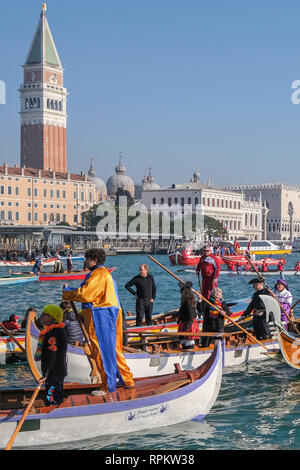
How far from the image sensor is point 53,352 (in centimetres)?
758

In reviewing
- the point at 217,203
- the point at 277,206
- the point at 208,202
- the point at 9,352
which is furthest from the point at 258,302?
the point at 277,206

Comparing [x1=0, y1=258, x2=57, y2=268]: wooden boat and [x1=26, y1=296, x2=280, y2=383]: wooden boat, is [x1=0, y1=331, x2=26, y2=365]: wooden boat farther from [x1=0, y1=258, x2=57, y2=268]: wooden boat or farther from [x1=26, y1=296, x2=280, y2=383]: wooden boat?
[x1=0, y1=258, x2=57, y2=268]: wooden boat

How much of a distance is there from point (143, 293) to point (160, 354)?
2.44 m

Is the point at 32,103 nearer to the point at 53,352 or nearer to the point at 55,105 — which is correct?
the point at 55,105

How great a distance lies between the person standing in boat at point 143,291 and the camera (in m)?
12.7

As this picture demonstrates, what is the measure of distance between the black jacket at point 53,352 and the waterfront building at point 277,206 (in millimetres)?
145730

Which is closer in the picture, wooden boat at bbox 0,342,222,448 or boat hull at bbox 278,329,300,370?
wooden boat at bbox 0,342,222,448

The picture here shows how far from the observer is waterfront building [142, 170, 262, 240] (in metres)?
113

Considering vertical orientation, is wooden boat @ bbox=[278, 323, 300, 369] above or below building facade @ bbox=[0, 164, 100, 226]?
below

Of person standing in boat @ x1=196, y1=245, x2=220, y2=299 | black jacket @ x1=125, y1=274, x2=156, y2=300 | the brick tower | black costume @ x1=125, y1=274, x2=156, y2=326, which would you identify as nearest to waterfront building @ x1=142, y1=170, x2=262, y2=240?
the brick tower

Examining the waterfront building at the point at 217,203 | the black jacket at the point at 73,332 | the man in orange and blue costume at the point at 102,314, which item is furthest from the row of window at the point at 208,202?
the man in orange and blue costume at the point at 102,314

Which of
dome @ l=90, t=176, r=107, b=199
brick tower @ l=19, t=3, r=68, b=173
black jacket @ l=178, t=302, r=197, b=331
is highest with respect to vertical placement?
brick tower @ l=19, t=3, r=68, b=173
